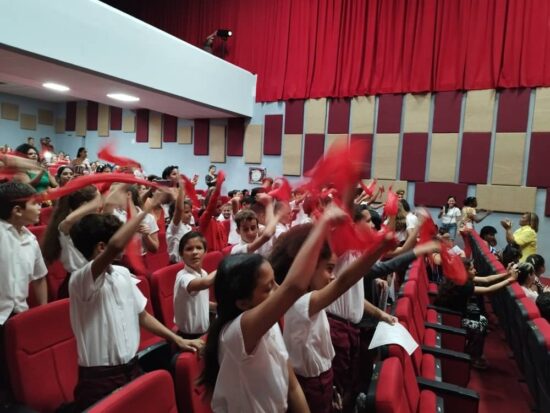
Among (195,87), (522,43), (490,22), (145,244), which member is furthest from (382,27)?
(145,244)

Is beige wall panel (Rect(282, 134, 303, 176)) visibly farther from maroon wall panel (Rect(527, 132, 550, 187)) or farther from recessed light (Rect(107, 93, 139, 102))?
maroon wall panel (Rect(527, 132, 550, 187))

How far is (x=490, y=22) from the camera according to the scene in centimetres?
663

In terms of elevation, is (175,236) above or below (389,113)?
below

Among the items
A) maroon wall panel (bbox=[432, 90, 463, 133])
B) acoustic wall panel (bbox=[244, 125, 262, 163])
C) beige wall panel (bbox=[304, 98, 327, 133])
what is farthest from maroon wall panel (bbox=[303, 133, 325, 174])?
maroon wall panel (bbox=[432, 90, 463, 133])

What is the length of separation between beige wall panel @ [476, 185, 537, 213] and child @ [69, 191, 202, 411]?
661 cm

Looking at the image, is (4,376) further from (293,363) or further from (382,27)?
(382,27)

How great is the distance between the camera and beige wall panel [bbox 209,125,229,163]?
916 centimetres

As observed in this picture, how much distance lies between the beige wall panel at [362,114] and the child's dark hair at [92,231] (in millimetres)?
6699

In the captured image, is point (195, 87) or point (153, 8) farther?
point (153, 8)

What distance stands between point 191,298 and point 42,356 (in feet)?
2.04

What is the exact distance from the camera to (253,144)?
876 centimetres

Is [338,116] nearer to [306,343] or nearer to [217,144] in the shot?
[217,144]

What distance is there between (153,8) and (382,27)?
5.81 m

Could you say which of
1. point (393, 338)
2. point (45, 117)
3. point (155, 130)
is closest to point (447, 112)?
point (393, 338)
